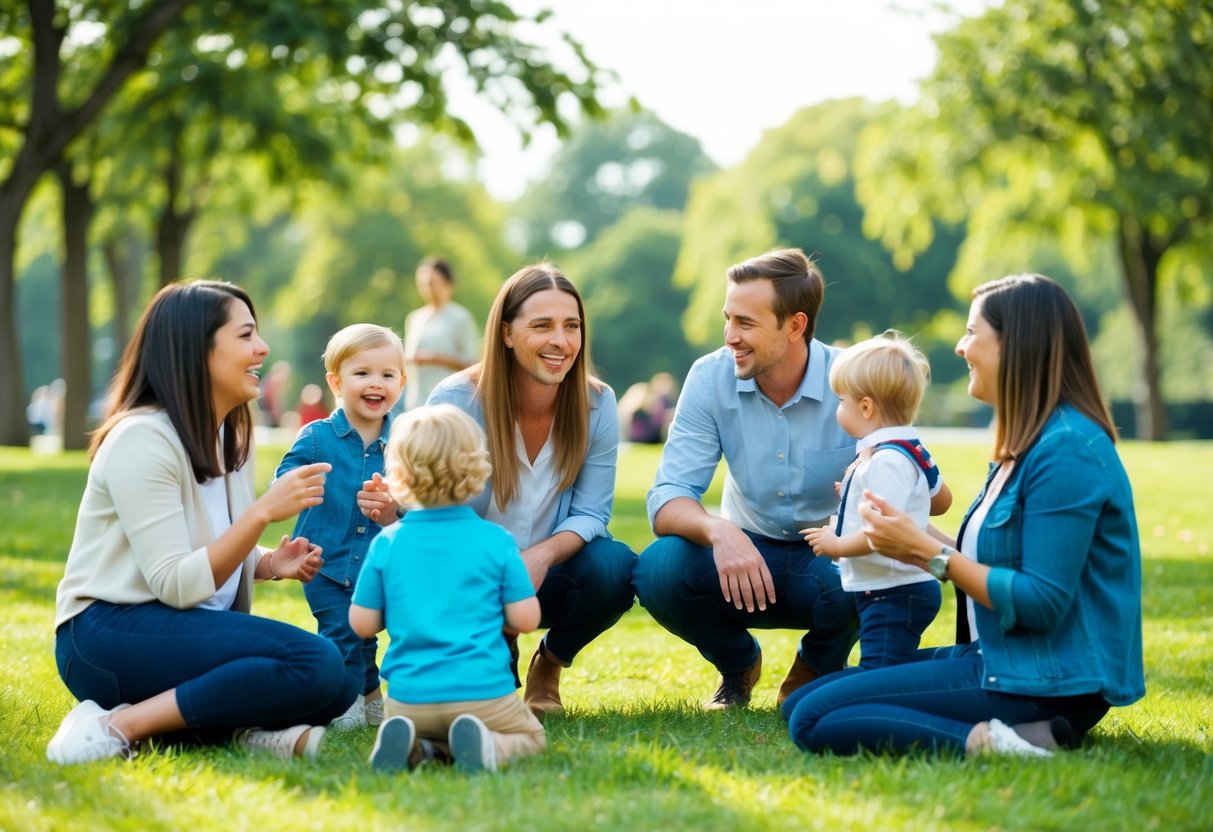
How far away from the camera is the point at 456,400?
209 inches

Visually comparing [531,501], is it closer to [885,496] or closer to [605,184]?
[885,496]

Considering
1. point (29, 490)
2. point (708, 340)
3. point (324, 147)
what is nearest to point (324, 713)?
point (29, 490)

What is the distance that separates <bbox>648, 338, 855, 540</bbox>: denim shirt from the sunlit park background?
87 cm

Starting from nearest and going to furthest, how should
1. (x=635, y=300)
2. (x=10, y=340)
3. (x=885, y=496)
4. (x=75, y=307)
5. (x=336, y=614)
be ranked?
(x=885, y=496)
(x=336, y=614)
(x=10, y=340)
(x=75, y=307)
(x=635, y=300)

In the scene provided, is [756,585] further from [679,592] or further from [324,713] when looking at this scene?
[324,713]

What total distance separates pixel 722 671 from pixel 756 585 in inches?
26.6

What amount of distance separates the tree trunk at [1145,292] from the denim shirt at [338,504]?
2580 centimetres

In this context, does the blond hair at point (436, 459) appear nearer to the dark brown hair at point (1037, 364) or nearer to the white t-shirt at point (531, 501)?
the white t-shirt at point (531, 501)

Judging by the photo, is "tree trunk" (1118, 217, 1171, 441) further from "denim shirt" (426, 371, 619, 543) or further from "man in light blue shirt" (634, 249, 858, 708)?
"denim shirt" (426, 371, 619, 543)

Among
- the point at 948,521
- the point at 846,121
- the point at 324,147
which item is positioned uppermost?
the point at 846,121

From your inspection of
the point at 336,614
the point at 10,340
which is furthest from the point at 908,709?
the point at 10,340

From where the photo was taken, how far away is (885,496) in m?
4.49

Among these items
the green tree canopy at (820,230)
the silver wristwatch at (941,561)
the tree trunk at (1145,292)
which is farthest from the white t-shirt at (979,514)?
the green tree canopy at (820,230)

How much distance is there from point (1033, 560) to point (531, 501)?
81.6 inches
